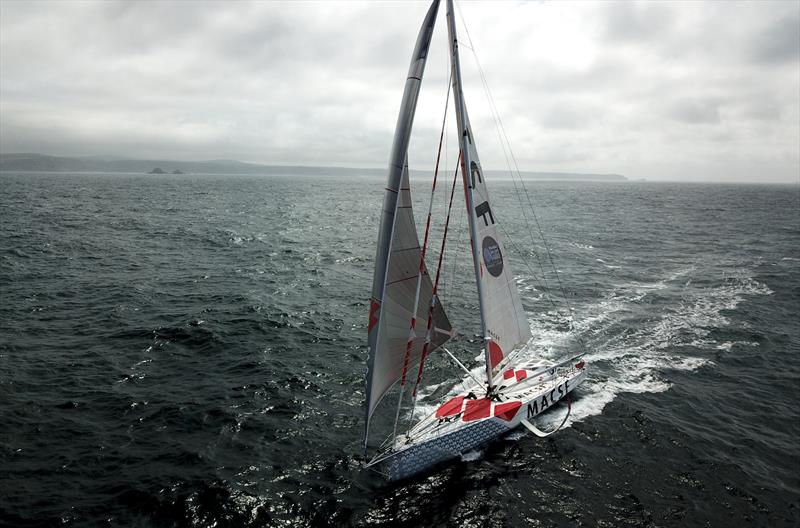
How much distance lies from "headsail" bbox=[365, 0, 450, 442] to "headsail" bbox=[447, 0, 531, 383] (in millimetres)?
1774

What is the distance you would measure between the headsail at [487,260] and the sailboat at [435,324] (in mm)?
39

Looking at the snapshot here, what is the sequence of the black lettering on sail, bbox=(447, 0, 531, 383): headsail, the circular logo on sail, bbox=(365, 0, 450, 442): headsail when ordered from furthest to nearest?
the circular logo on sail → the black lettering on sail → bbox=(447, 0, 531, 383): headsail → bbox=(365, 0, 450, 442): headsail

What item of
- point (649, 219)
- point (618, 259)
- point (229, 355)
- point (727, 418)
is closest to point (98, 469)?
point (229, 355)

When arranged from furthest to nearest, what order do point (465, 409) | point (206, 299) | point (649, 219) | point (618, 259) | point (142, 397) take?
point (649, 219) → point (618, 259) → point (206, 299) → point (142, 397) → point (465, 409)

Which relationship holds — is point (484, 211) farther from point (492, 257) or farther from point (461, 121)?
point (461, 121)

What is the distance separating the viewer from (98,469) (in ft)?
50.7

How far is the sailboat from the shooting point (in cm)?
1331

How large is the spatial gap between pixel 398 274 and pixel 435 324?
3.46 meters

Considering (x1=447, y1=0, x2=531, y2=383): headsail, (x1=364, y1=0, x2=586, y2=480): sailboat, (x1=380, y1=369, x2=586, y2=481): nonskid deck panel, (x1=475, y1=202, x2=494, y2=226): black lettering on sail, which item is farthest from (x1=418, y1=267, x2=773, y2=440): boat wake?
(x1=475, y1=202, x2=494, y2=226): black lettering on sail

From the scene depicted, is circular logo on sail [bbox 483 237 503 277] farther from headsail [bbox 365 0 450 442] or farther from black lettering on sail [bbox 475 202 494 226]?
headsail [bbox 365 0 450 442]

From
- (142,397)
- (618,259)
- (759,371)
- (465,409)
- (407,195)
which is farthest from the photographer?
(618,259)

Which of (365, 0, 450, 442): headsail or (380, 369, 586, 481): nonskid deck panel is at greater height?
(365, 0, 450, 442): headsail

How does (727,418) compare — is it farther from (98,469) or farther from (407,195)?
(98,469)

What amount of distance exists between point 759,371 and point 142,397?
104ft
